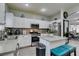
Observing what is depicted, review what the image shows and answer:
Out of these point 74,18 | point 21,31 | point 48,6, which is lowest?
point 21,31

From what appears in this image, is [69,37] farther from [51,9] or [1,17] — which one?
[1,17]

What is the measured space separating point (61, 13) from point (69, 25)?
32 cm

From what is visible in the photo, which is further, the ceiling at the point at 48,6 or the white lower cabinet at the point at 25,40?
the white lower cabinet at the point at 25,40

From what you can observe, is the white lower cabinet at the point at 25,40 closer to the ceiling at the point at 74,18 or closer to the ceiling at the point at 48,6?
the ceiling at the point at 48,6

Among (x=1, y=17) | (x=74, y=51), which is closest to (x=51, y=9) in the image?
(x=74, y=51)

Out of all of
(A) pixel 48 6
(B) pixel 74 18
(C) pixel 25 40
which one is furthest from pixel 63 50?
(C) pixel 25 40

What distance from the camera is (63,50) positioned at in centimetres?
157

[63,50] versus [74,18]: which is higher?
[74,18]

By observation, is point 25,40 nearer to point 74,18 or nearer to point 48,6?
point 48,6

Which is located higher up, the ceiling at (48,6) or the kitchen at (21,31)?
the ceiling at (48,6)

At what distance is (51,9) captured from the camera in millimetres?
1755

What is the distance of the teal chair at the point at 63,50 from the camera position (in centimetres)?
154

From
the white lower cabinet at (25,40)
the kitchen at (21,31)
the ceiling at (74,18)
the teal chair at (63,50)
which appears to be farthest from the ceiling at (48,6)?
the white lower cabinet at (25,40)

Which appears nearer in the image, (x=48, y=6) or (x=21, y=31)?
(x=48, y=6)
